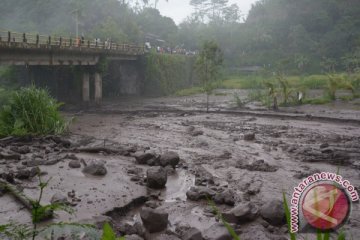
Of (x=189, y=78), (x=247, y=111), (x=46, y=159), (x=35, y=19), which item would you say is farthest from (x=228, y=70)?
(x=46, y=159)

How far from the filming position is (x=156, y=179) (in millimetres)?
9867

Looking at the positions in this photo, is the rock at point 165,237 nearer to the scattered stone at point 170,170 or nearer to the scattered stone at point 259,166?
Answer: the scattered stone at point 170,170

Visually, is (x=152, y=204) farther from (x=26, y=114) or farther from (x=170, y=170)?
(x=26, y=114)

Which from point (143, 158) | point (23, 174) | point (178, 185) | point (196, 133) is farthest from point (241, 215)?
point (196, 133)

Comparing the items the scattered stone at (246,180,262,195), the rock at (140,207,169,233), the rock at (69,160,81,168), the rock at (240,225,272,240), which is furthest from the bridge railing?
the rock at (240,225,272,240)

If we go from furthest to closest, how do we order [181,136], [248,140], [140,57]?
[140,57]
[181,136]
[248,140]

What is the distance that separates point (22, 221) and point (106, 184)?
3.01m

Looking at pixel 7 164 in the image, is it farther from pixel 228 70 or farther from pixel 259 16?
pixel 259 16

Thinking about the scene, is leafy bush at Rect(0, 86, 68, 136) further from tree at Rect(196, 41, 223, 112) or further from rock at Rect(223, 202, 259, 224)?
tree at Rect(196, 41, 223, 112)

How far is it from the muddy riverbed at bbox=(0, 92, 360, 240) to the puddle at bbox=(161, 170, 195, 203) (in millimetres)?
28

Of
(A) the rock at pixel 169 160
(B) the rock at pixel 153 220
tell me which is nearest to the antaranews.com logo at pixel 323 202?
(B) the rock at pixel 153 220

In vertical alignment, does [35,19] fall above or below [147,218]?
above

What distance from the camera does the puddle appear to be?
9500 millimetres

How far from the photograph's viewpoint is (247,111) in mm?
28312
